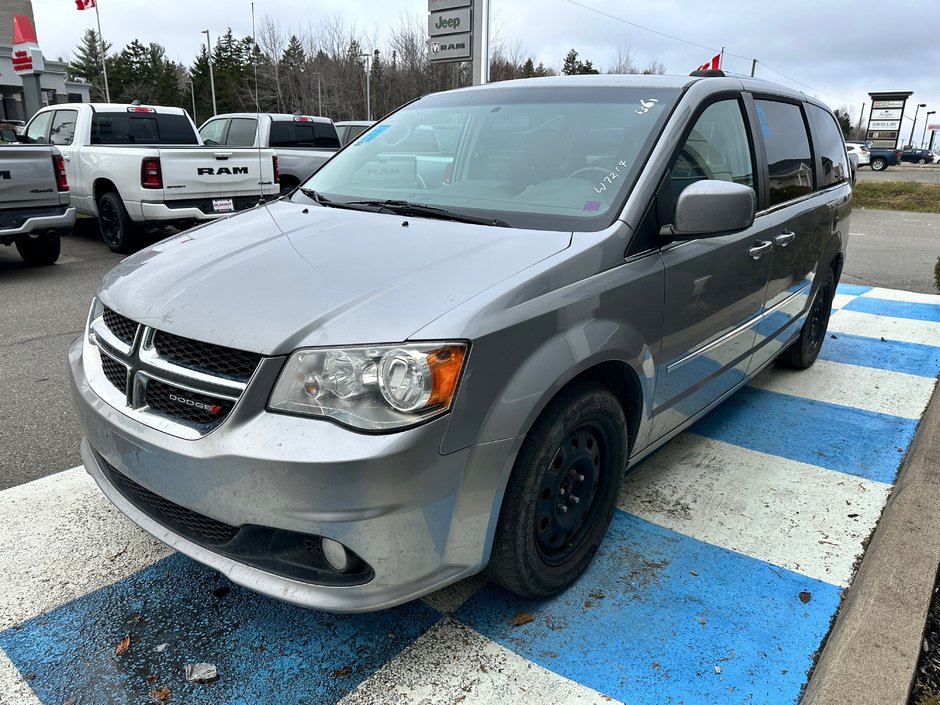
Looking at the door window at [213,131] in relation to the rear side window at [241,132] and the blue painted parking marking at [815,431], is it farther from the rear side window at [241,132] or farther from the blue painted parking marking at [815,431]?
the blue painted parking marking at [815,431]

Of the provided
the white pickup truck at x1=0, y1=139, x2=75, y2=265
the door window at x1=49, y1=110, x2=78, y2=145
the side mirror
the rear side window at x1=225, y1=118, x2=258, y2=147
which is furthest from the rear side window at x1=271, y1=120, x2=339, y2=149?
the side mirror

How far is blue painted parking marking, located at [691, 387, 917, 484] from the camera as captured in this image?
3.76m

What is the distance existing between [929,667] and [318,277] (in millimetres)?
2261

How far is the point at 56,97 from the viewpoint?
138 feet

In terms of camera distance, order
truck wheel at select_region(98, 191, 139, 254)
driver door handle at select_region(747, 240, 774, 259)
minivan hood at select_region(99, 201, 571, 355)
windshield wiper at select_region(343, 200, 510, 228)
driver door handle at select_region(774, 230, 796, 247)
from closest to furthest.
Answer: minivan hood at select_region(99, 201, 571, 355) < windshield wiper at select_region(343, 200, 510, 228) < driver door handle at select_region(747, 240, 774, 259) < driver door handle at select_region(774, 230, 796, 247) < truck wheel at select_region(98, 191, 139, 254)

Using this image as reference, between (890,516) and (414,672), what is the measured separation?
83.5 inches

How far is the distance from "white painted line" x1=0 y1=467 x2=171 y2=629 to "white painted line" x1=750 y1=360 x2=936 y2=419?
3994 millimetres

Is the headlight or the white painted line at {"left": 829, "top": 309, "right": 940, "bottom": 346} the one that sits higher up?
the headlight

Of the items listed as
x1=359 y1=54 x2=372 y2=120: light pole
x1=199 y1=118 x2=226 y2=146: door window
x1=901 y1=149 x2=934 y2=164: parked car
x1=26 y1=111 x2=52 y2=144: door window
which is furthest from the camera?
x1=901 y1=149 x2=934 y2=164: parked car

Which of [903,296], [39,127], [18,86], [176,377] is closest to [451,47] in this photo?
[39,127]

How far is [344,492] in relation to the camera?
1846 millimetres

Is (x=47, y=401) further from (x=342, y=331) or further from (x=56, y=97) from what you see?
(x=56, y=97)

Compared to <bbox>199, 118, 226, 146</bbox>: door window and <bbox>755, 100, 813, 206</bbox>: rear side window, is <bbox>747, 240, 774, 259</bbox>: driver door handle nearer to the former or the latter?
<bbox>755, 100, 813, 206</bbox>: rear side window

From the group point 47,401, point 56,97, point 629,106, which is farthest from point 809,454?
point 56,97
